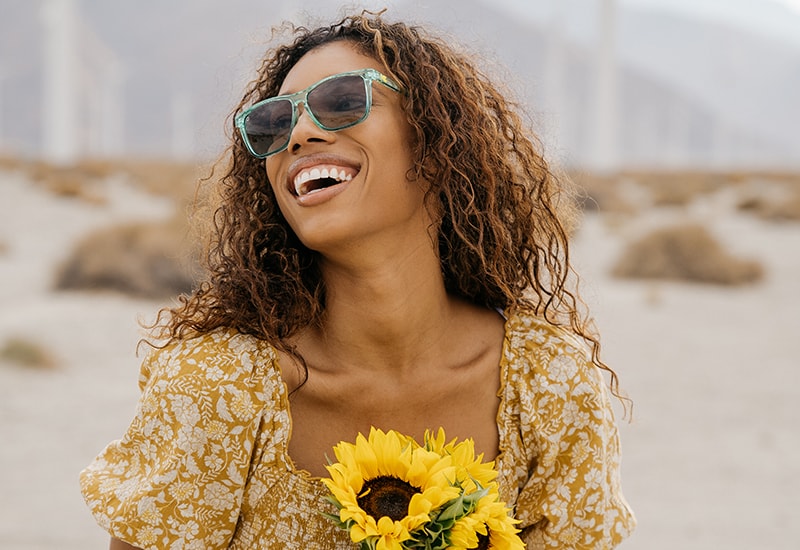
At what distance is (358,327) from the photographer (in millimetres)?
2289

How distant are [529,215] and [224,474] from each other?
96 cm

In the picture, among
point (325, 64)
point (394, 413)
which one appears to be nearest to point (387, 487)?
point (394, 413)

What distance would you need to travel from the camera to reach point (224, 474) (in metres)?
2.12

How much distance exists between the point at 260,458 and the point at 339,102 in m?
0.78

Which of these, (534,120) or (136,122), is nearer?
(534,120)

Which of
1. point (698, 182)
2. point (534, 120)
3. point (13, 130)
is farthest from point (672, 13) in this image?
point (534, 120)

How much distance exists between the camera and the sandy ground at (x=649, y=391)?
20.7ft

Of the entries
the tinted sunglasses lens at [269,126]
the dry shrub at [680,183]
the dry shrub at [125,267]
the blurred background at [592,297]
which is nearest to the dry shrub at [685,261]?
the blurred background at [592,297]

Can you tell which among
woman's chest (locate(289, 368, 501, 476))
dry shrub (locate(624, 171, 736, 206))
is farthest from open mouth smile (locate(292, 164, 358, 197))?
dry shrub (locate(624, 171, 736, 206))

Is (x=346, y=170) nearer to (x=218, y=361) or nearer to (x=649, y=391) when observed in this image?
(x=218, y=361)

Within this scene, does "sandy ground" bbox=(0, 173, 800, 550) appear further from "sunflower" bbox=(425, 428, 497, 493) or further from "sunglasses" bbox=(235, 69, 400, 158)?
"sunflower" bbox=(425, 428, 497, 493)

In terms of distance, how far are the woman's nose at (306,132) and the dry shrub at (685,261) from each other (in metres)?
12.3

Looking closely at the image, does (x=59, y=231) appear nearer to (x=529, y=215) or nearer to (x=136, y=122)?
(x=529, y=215)

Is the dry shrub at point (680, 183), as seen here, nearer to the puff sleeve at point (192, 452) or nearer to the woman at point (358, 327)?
the woman at point (358, 327)
